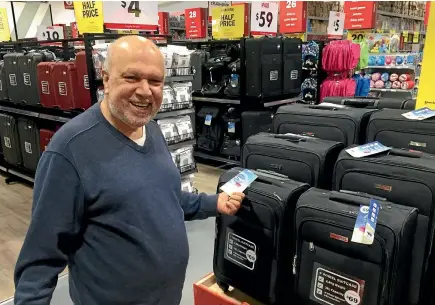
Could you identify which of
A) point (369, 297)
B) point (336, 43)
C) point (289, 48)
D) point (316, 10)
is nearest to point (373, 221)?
point (369, 297)

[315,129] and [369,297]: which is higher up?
[315,129]

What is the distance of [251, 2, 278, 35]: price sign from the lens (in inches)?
257

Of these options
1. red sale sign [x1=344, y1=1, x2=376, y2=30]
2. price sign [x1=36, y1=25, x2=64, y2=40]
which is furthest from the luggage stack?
red sale sign [x1=344, y1=1, x2=376, y2=30]

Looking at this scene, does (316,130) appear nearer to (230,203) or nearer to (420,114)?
(420,114)

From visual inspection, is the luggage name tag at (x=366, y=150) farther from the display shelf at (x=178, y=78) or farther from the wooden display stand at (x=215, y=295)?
the display shelf at (x=178, y=78)

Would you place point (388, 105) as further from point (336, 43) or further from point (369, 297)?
point (336, 43)

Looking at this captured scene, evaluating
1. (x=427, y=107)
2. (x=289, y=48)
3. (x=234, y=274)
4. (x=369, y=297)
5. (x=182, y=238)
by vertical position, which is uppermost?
(x=289, y=48)

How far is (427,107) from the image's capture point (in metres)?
2.05

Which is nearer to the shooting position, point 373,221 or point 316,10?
point 373,221

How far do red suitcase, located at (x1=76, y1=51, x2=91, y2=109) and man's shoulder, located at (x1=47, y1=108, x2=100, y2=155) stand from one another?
107 inches

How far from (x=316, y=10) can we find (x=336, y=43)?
3.60 metres

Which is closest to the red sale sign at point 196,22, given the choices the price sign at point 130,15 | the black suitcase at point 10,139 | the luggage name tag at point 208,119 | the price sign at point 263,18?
the price sign at point 263,18

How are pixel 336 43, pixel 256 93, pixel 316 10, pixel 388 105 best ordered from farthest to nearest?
1. pixel 316 10
2. pixel 336 43
3. pixel 256 93
4. pixel 388 105

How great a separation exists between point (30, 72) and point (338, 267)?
4456 mm
